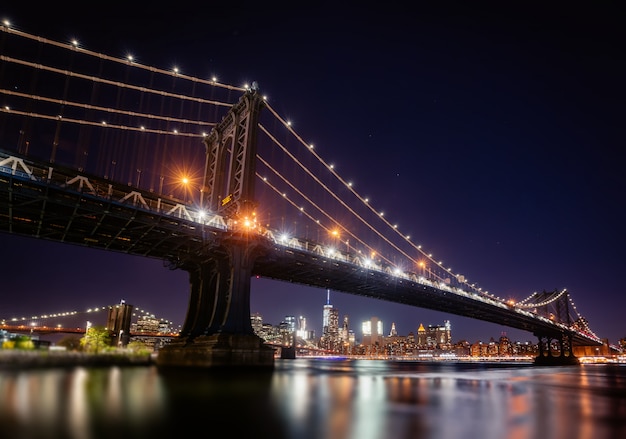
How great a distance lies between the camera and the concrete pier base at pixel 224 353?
31.5 metres

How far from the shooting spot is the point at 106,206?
104ft

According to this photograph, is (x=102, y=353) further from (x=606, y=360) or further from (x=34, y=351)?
(x=606, y=360)

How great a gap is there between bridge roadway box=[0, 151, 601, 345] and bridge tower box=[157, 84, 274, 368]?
0.77 meters

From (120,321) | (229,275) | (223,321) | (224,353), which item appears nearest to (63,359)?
(224,353)

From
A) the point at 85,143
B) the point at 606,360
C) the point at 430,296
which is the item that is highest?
the point at 85,143

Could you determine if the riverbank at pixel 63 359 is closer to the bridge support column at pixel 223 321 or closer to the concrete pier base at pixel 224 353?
the concrete pier base at pixel 224 353

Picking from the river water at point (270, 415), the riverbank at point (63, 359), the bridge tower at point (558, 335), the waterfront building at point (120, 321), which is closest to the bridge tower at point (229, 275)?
the riverbank at point (63, 359)

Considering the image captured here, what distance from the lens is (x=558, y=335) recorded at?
117500 mm

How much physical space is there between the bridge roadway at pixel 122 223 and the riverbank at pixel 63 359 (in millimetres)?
9967

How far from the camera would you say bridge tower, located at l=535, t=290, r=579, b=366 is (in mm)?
112844

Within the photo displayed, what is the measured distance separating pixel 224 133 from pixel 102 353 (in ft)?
81.5

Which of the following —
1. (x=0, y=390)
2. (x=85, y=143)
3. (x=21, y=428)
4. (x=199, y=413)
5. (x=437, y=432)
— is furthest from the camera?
(x=85, y=143)

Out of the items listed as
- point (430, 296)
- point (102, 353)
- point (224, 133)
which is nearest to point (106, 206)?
point (102, 353)

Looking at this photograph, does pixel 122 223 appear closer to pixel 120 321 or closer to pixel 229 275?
pixel 229 275
